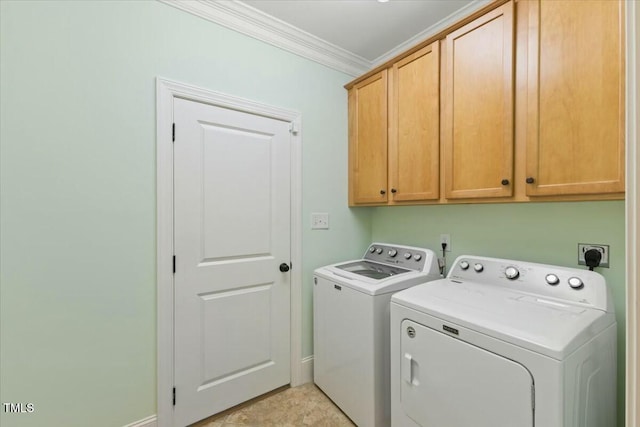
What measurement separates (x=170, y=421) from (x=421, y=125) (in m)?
2.35

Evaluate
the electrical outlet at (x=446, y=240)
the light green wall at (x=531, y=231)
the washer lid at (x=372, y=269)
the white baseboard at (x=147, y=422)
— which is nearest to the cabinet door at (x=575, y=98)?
the light green wall at (x=531, y=231)

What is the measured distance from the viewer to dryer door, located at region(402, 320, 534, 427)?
36.0 inches

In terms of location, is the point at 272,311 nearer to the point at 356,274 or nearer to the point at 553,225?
the point at 356,274

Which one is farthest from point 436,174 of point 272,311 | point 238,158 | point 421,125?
point 272,311

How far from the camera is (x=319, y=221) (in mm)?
2180

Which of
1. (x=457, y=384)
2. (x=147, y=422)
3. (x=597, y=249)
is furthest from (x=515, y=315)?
(x=147, y=422)

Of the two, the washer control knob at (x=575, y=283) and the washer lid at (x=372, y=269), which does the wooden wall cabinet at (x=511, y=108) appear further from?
the washer lid at (x=372, y=269)

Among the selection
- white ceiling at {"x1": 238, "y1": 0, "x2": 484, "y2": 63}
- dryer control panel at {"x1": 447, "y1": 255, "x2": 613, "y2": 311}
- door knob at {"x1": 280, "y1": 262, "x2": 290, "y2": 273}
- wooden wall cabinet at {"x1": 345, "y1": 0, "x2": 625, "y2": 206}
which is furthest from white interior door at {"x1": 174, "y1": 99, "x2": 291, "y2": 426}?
dryer control panel at {"x1": 447, "y1": 255, "x2": 613, "y2": 311}

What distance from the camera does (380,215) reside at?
8.07 ft

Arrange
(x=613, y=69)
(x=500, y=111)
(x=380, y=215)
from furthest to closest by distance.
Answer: (x=380, y=215) → (x=500, y=111) → (x=613, y=69)

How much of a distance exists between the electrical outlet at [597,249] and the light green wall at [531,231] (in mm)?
18

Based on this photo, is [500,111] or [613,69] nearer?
[613,69]

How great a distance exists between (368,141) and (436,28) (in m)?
0.92

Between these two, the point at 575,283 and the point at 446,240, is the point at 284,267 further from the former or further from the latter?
the point at 575,283
